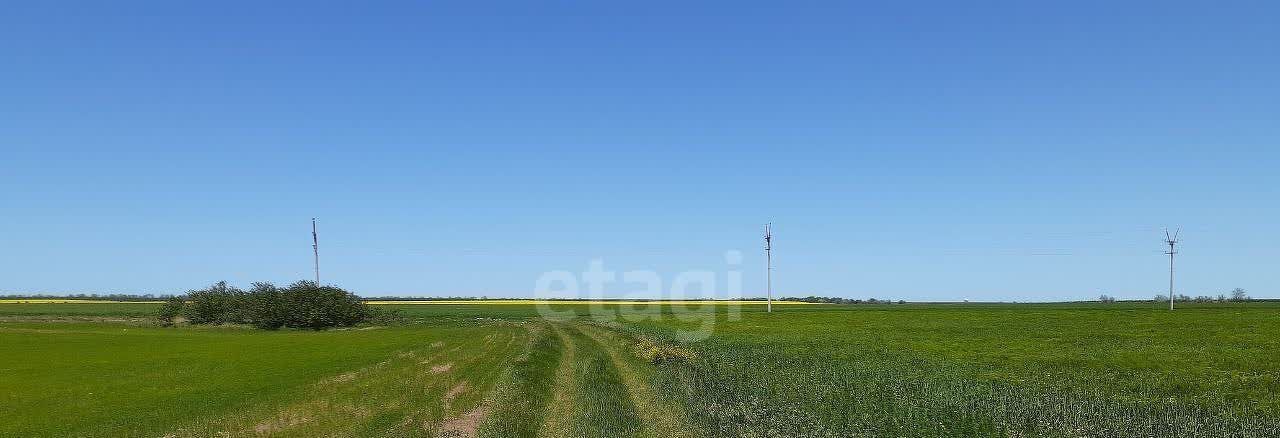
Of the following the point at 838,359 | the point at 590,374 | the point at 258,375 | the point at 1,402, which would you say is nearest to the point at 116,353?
the point at 258,375

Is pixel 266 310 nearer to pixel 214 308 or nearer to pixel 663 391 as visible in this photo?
pixel 214 308

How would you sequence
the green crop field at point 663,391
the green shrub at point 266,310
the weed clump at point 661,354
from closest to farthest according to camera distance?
the green crop field at point 663,391 < the weed clump at point 661,354 < the green shrub at point 266,310

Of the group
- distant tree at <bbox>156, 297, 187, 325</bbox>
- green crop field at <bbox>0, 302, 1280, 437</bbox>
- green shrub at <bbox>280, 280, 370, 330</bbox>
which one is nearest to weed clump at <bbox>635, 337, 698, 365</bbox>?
green crop field at <bbox>0, 302, 1280, 437</bbox>

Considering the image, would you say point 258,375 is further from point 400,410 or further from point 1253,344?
point 1253,344

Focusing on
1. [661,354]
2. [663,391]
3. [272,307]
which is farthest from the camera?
[272,307]

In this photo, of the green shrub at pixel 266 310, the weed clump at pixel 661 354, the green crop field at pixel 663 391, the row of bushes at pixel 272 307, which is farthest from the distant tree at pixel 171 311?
the weed clump at pixel 661 354

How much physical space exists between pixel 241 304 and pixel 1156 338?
92552 millimetres

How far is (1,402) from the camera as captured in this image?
79.2 ft

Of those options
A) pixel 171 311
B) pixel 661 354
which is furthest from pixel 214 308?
pixel 661 354

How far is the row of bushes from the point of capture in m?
88.2

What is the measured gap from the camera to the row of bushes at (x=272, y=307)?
8825 cm

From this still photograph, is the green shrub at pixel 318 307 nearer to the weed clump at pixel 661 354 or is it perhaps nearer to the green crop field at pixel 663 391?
the green crop field at pixel 663 391

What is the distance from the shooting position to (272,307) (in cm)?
8825

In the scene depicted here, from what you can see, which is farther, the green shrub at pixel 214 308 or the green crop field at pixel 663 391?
the green shrub at pixel 214 308
